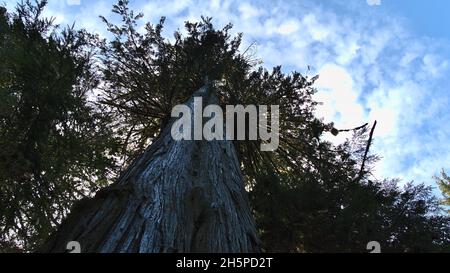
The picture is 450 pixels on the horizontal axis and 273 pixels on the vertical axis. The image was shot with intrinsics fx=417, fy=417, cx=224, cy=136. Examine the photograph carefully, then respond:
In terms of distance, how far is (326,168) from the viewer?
26.3ft

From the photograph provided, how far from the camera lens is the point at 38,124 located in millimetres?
6547

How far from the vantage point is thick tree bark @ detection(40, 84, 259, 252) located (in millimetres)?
3105

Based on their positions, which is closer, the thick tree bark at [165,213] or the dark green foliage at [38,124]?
the thick tree bark at [165,213]

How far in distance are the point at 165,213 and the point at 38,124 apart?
395cm

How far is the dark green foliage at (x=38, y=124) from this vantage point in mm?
6387

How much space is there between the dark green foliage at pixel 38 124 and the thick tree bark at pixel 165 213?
8.41ft

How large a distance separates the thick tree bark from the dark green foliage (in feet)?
8.41

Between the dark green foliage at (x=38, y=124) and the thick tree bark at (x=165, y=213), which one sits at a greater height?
the dark green foliage at (x=38, y=124)

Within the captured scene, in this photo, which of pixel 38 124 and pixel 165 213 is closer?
pixel 165 213

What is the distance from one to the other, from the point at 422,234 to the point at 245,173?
177 inches
